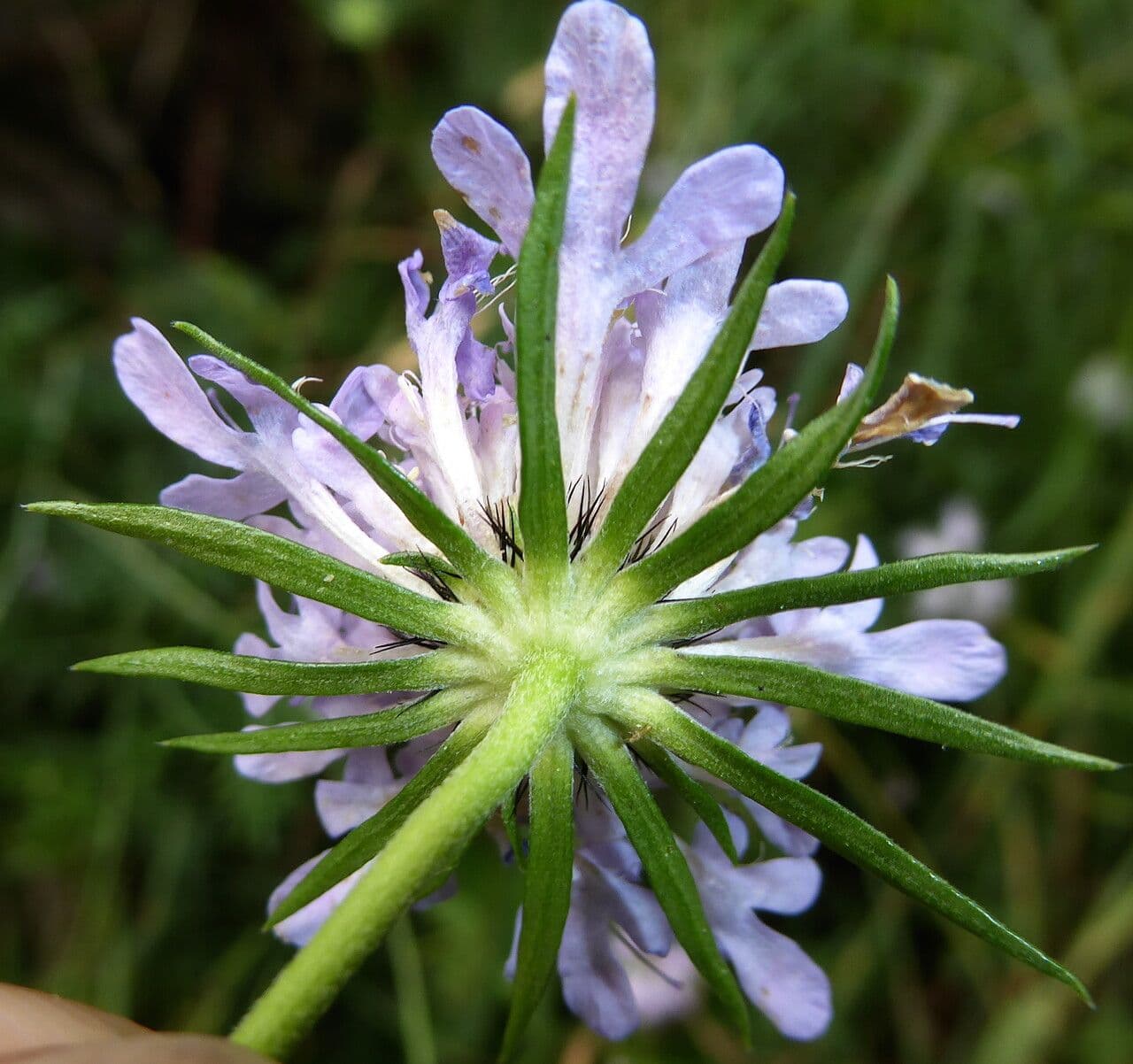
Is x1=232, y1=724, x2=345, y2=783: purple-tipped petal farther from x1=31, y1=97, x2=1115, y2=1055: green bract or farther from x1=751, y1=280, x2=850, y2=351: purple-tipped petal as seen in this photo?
x1=751, y1=280, x2=850, y2=351: purple-tipped petal

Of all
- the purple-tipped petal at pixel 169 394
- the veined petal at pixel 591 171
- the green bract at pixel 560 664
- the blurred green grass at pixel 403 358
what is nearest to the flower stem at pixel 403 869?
the green bract at pixel 560 664

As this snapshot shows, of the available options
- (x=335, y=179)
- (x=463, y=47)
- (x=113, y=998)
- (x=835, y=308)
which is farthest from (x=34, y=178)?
(x=835, y=308)

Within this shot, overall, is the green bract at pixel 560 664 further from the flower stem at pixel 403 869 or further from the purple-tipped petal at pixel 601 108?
the purple-tipped petal at pixel 601 108

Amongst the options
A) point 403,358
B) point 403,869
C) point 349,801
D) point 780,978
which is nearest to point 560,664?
point 403,869

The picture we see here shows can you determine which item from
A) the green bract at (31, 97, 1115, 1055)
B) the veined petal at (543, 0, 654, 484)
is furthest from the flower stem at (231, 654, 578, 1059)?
the veined petal at (543, 0, 654, 484)

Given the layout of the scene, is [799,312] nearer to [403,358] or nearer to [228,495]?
[228,495]

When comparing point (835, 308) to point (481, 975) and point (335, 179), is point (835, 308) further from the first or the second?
point (335, 179)
